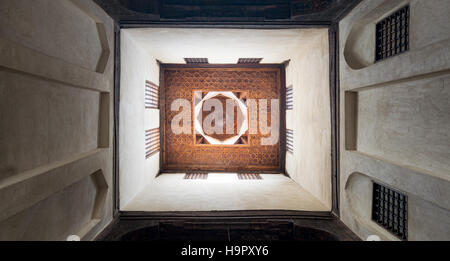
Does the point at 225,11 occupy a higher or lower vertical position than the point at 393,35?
higher

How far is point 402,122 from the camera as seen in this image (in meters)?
2.83

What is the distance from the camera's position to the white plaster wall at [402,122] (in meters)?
2.30

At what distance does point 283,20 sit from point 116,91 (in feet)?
9.76

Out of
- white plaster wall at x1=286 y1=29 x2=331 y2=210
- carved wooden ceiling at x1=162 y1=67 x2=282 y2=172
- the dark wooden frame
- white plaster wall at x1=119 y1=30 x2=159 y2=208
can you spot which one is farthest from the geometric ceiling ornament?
the dark wooden frame

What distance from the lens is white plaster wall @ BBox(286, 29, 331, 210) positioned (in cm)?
434

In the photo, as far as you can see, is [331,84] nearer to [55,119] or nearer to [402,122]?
[402,122]

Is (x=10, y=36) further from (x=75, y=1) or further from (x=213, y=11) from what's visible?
(x=213, y=11)

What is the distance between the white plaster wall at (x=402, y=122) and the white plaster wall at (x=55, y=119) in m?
3.67

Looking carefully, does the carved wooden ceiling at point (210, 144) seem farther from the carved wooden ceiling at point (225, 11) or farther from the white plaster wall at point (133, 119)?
the carved wooden ceiling at point (225, 11)

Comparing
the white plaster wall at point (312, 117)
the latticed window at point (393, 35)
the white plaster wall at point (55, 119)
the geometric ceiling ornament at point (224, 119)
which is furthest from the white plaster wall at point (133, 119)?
the latticed window at point (393, 35)

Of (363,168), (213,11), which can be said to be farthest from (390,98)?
(213,11)

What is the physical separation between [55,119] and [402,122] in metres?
3.97

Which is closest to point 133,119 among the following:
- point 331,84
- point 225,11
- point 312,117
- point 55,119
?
point 55,119

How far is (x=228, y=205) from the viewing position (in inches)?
176
